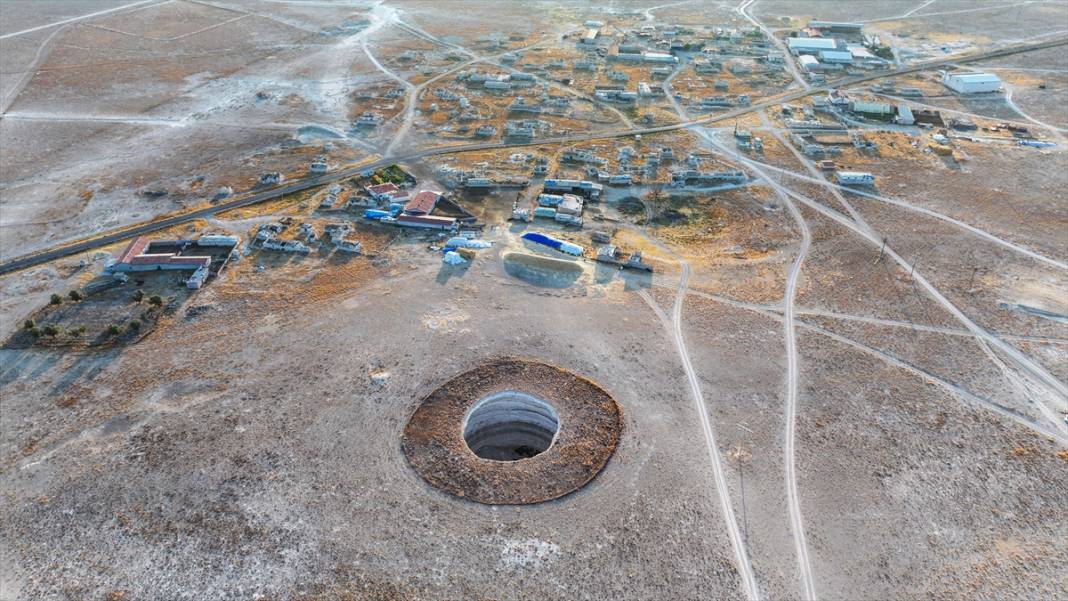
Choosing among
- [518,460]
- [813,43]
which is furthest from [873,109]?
[518,460]

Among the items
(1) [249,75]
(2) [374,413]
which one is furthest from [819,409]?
(1) [249,75]

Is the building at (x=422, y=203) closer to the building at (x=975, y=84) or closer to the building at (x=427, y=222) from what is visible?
the building at (x=427, y=222)

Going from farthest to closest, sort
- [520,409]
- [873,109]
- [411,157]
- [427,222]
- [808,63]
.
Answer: [808,63] < [873,109] < [411,157] < [427,222] < [520,409]

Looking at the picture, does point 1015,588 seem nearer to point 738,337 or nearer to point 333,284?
point 738,337

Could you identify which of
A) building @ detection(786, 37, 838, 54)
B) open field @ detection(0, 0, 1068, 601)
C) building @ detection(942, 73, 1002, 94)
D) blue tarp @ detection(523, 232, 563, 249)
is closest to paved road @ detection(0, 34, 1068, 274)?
open field @ detection(0, 0, 1068, 601)

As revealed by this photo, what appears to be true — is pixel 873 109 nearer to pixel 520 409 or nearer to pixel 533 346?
pixel 533 346

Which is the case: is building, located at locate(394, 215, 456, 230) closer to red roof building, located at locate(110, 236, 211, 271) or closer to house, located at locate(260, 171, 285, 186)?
red roof building, located at locate(110, 236, 211, 271)

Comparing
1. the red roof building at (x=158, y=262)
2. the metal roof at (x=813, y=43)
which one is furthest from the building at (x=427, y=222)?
the metal roof at (x=813, y=43)
